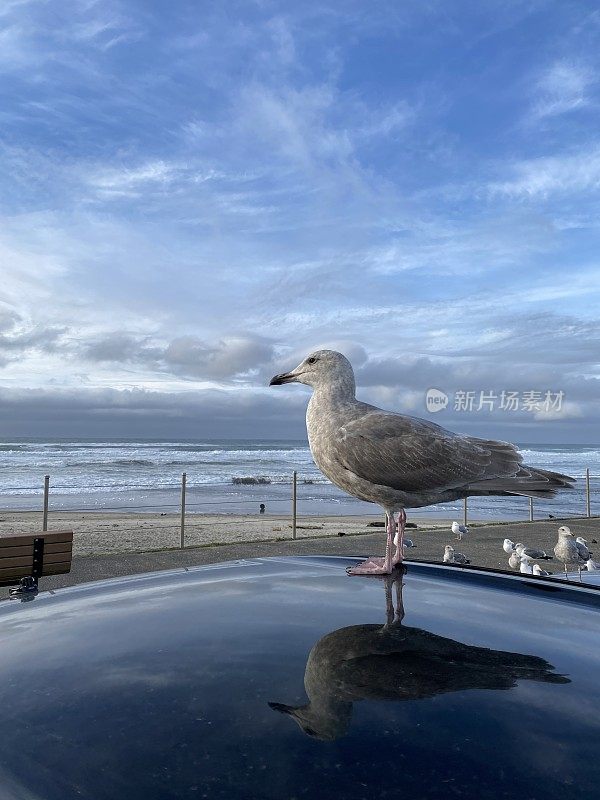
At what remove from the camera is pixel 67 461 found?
163 ft

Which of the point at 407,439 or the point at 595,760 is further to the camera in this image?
the point at 407,439

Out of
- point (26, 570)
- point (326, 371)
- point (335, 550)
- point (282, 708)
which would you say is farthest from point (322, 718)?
point (335, 550)

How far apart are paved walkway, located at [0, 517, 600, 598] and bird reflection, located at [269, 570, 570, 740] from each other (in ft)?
21.4

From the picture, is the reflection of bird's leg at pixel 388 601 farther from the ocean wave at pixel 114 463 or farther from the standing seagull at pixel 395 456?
the ocean wave at pixel 114 463

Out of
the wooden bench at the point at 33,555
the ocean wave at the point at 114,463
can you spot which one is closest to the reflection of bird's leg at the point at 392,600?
the wooden bench at the point at 33,555

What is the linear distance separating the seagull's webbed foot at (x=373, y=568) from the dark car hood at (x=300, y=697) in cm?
43

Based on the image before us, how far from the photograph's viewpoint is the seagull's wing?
139 inches

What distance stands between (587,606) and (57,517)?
20.8 metres

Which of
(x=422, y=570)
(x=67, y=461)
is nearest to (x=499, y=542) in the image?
(x=422, y=570)

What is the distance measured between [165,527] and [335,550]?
7146 millimetres

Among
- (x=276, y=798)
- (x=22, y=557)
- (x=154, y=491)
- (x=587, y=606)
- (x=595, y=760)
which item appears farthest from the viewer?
(x=154, y=491)

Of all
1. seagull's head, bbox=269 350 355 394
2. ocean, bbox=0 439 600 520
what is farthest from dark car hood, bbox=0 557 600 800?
ocean, bbox=0 439 600 520

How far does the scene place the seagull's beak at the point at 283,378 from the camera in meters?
4.17

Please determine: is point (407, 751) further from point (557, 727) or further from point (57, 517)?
point (57, 517)
